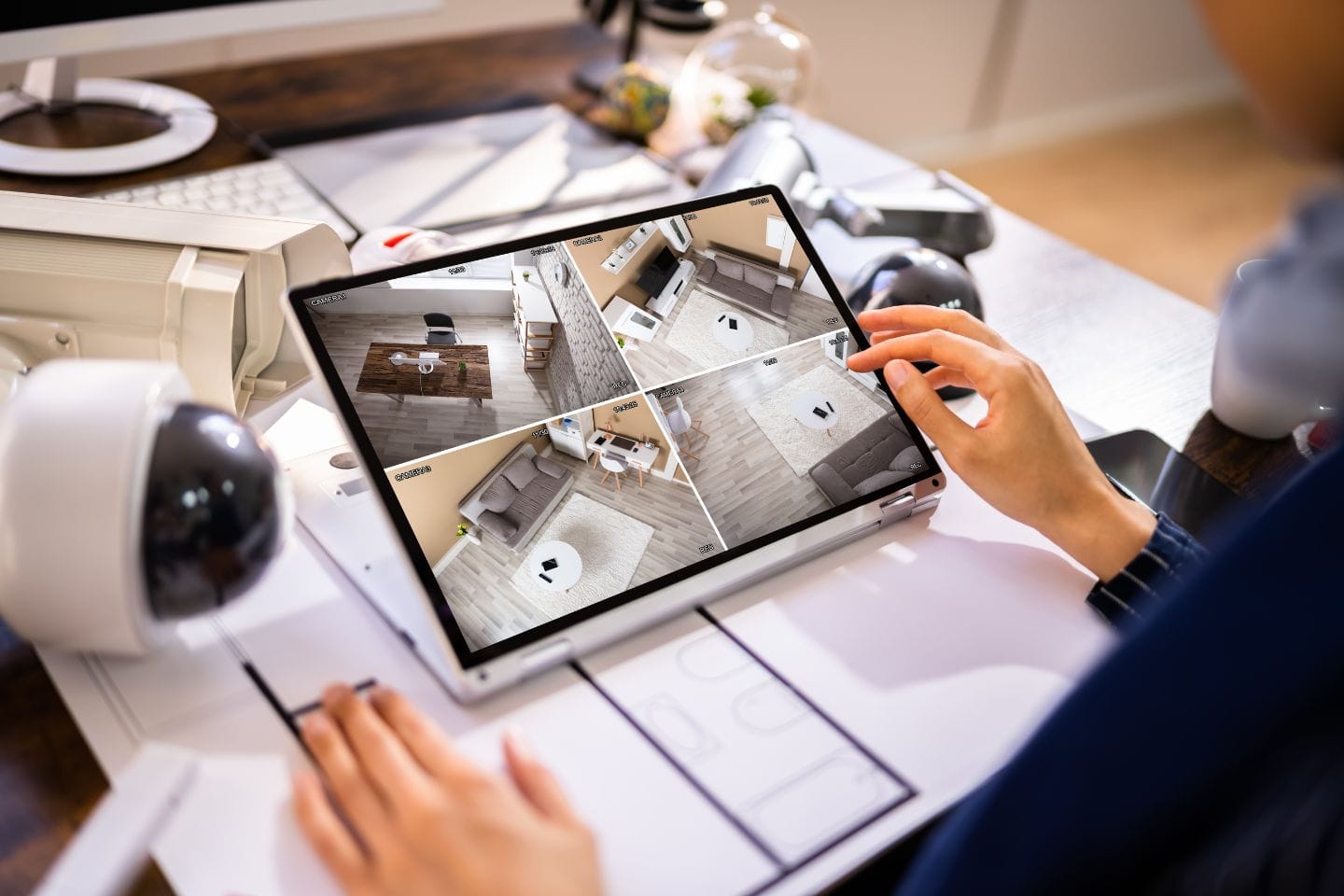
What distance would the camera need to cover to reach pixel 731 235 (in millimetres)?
787

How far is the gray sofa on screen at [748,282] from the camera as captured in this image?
77 centimetres

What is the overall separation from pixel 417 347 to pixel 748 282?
10.3 inches

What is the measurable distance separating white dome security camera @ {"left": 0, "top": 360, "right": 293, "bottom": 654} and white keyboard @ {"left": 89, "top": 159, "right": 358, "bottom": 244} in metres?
0.53

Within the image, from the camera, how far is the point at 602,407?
2.27ft

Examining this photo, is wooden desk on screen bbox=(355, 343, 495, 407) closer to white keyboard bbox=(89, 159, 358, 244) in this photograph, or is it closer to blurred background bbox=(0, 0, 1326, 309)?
white keyboard bbox=(89, 159, 358, 244)

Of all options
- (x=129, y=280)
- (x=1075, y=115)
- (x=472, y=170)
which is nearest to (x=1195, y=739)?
(x=129, y=280)

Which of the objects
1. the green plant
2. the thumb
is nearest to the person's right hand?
the thumb

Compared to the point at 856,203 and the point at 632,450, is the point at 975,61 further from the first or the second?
the point at 632,450

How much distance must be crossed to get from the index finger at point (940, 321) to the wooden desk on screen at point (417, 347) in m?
0.19

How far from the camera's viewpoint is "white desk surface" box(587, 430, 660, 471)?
26.8 inches

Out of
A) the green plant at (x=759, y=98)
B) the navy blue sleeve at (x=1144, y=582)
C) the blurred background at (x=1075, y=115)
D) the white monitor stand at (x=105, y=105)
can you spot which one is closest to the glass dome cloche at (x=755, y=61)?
the green plant at (x=759, y=98)

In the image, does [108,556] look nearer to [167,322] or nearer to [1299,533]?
[167,322]

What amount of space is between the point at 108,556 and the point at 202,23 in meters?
0.84

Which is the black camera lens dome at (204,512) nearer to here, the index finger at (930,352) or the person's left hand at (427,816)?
the person's left hand at (427,816)
